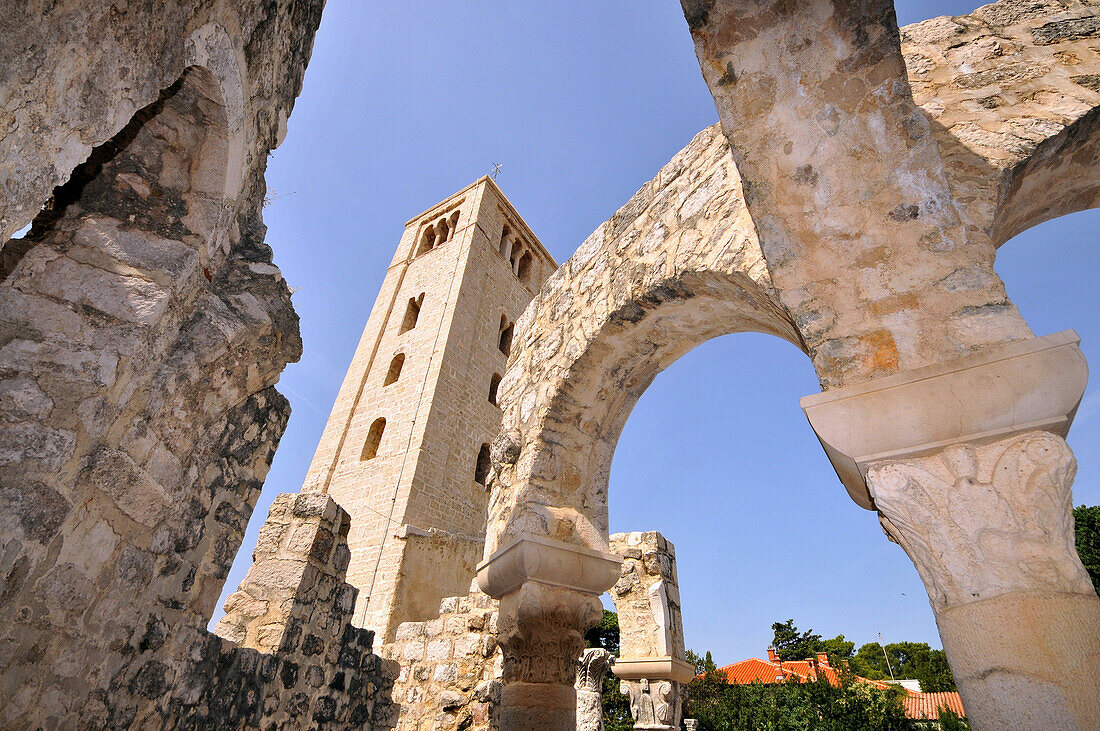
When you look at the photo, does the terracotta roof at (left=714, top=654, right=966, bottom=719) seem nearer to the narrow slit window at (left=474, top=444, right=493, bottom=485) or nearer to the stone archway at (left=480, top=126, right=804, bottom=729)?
the narrow slit window at (left=474, top=444, right=493, bottom=485)

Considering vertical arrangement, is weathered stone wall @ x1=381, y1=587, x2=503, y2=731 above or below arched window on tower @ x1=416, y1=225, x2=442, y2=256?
below

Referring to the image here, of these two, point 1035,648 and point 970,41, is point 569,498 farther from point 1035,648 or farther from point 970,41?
point 970,41

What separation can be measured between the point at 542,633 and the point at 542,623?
66mm

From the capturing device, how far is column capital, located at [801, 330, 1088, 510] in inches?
55.8

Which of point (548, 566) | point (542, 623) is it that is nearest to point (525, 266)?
point (548, 566)

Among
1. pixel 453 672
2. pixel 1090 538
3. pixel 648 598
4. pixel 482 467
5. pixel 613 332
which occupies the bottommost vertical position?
pixel 453 672

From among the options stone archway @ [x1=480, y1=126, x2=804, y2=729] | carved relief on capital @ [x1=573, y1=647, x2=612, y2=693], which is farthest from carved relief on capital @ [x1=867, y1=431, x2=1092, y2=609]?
carved relief on capital @ [x1=573, y1=647, x2=612, y2=693]

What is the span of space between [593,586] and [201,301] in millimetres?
2457

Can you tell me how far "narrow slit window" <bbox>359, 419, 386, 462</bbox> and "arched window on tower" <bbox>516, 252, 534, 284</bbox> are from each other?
27.2ft

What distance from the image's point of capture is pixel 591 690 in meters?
6.92

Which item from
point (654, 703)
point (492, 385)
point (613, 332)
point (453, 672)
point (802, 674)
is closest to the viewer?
point (613, 332)

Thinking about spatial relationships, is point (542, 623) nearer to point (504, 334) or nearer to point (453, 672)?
point (453, 672)

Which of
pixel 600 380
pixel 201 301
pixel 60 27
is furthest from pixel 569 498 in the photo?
pixel 60 27

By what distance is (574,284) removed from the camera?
13.2 feet
